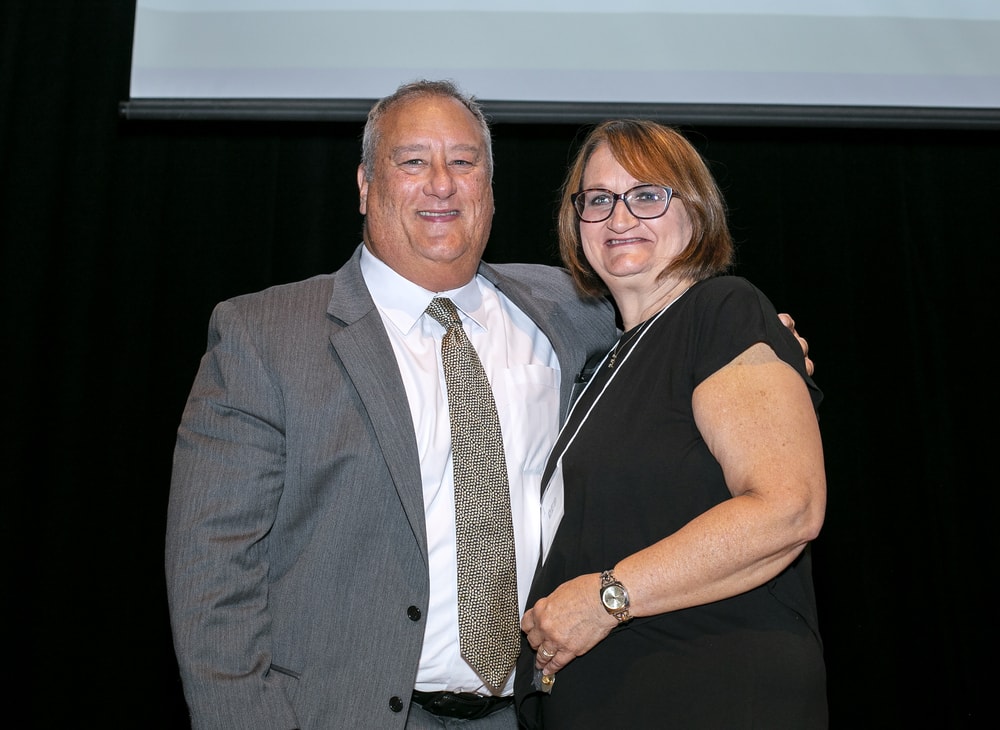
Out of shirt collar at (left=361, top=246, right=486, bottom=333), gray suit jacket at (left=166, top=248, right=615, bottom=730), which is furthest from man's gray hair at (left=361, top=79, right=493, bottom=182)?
gray suit jacket at (left=166, top=248, right=615, bottom=730)

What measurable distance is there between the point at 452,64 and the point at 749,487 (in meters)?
2.04

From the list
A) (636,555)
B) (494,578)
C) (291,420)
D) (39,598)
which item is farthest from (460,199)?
(39,598)

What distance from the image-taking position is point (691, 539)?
57.7 inches

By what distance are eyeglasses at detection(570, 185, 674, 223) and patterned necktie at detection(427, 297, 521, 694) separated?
0.45 m

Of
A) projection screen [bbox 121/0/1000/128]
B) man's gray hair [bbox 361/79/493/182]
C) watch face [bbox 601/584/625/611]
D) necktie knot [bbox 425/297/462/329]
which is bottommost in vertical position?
watch face [bbox 601/584/625/611]

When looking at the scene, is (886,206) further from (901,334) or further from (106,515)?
(106,515)

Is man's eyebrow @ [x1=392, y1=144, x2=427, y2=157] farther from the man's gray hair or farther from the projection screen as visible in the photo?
the projection screen

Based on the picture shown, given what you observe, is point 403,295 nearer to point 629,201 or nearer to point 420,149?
point 420,149

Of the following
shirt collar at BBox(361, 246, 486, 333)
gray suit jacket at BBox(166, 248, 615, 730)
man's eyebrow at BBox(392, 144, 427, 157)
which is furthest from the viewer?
man's eyebrow at BBox(392, 144, 427, 157)

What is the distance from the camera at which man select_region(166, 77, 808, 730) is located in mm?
1725

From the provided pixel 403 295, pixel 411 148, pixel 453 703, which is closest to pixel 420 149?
pixel 411 148

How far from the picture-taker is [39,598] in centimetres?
320

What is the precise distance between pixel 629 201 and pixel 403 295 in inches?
21.4

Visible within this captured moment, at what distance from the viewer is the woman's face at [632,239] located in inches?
76.6
